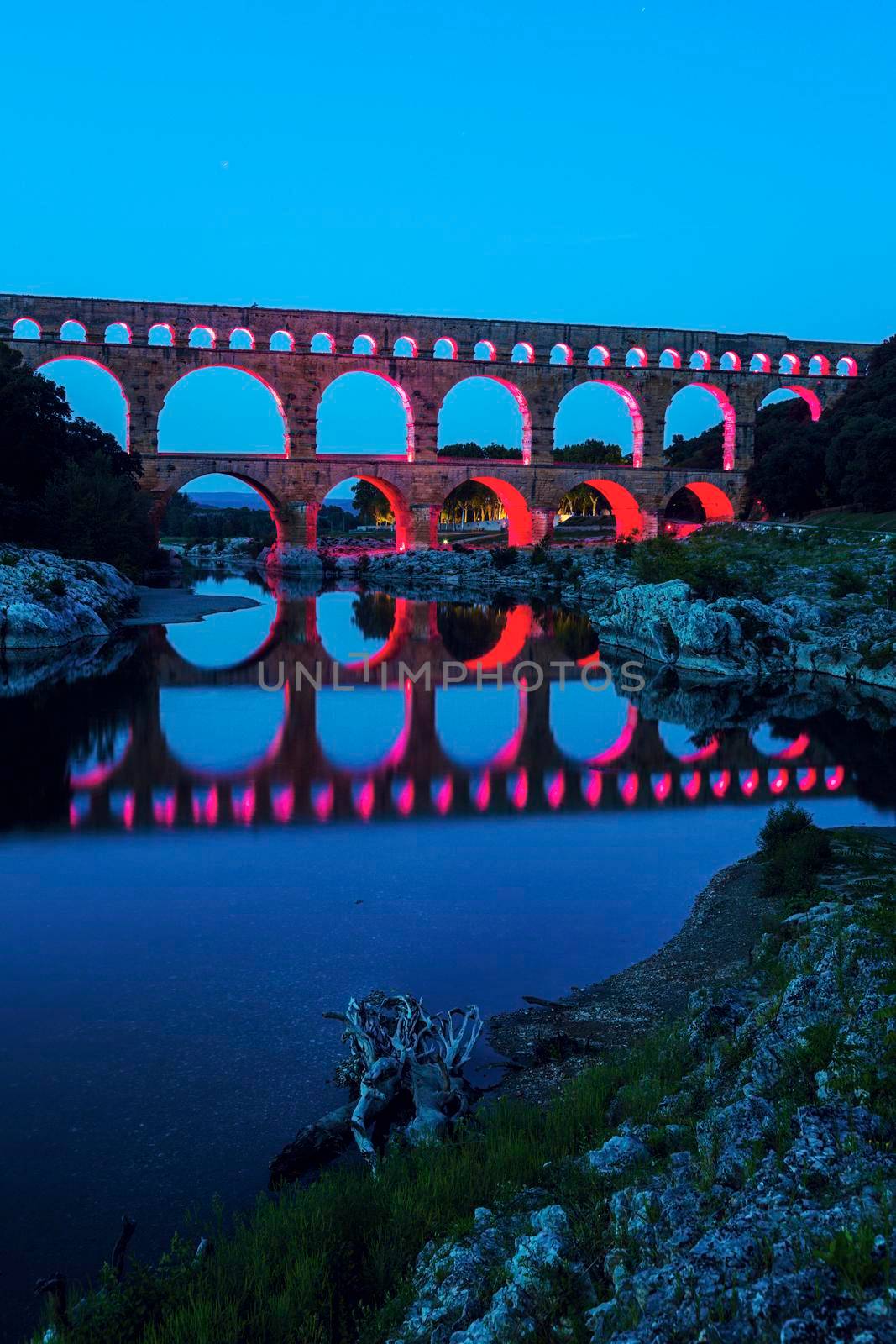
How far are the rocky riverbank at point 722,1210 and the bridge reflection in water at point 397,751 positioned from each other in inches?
231

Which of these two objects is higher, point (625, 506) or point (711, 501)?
point (711, 501)

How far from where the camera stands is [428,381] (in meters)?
45.9

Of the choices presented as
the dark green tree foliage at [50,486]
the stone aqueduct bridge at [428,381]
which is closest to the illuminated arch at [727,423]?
the stone aqueduct bridge at [428,381]

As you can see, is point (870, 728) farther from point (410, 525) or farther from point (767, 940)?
point (410, 525)

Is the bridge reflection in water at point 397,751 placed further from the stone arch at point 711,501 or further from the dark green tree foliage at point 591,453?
the dark green tree foliage at point 591,453

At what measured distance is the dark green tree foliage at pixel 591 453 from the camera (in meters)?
83.2

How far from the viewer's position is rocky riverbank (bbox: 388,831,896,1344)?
2.45m

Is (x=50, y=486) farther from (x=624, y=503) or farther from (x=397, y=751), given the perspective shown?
(x=624, y=503)

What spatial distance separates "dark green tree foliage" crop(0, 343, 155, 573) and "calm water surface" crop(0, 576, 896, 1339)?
442 inches

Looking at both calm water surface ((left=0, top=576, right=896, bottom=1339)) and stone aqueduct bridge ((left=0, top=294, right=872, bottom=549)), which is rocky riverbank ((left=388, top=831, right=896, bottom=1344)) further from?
stone aqueduct bridge ((left=0, top=294, right=872, bottom=549))

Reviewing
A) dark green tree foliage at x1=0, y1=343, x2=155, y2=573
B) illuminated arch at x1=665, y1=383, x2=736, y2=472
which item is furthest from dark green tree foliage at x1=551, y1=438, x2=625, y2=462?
dark green tree foliage at x1=0, y1=343, x2=155, y2=573

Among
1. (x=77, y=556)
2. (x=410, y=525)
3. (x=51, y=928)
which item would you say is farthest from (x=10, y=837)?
(x=410, y=525)

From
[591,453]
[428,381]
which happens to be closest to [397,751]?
[428,381]

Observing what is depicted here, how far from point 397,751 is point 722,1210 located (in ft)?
32.6
